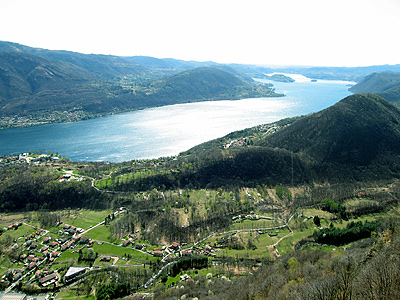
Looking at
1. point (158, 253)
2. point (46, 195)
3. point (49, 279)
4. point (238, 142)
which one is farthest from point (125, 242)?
point (238, 142)

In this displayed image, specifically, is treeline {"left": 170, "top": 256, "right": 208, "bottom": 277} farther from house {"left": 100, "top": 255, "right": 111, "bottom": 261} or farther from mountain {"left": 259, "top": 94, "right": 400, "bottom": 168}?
mountain {"left": 259, "top": 94, "right": 400, "bottom": 168}

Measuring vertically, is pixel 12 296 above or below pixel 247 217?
below

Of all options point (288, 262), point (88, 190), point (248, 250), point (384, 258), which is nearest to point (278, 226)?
point (248, 250)

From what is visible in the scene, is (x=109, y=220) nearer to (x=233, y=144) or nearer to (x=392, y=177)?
(x=233, y=144)

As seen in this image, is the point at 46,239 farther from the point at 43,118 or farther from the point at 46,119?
the point at 43,118

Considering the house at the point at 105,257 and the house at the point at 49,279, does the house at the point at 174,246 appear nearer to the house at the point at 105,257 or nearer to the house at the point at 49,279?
the house at the point at 105,257

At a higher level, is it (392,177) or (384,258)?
(384,258)

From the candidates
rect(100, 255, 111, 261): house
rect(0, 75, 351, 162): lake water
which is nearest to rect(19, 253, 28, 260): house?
rect(100, 255, 111, 261): house
